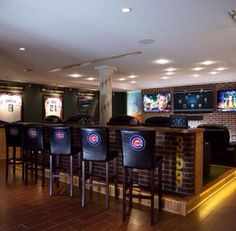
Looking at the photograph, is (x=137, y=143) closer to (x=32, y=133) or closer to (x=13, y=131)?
(x=32, y=133)

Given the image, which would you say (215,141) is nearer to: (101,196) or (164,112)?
(101,196)

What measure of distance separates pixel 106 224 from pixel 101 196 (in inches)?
36.7

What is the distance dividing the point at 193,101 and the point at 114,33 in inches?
242

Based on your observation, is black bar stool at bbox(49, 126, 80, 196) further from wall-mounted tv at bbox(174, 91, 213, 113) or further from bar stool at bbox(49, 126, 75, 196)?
wall-mounted tv at bbox(174, 91, 213, 113)

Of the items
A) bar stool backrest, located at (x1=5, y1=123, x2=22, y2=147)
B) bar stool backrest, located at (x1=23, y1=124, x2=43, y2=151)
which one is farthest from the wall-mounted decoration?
bar stool backrest, located at (x1=23, y1=124, x2=43, y2=151)

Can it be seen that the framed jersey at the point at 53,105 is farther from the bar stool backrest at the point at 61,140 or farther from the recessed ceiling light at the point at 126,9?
the recessed ceiling light at the point at 126,9

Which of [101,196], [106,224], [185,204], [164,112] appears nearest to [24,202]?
[101,196]

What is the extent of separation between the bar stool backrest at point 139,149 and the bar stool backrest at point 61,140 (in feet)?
3.47

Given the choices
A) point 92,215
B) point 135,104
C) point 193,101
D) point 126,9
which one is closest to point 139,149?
point 92,215

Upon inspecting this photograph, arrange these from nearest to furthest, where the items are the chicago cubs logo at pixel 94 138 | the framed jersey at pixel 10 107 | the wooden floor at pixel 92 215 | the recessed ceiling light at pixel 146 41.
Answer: the wooden floor at pixel 92 215
the chicago cubs logo at pixel 94 138
the recessed ceiling light at pixel 146 41
the framed jersey at pixel 10 107

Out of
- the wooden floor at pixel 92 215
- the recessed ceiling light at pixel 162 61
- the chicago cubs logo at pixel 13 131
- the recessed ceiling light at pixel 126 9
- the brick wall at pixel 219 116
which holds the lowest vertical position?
the wooden floor at pixel 92 215

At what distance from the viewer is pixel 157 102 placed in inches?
413

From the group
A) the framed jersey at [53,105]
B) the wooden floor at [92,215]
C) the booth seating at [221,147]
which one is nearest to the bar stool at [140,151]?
the wooden floor at [92,215]

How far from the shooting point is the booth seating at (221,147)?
5.27 m
